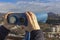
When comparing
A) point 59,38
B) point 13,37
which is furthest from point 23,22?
point 59,38

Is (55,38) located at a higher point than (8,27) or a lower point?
lower

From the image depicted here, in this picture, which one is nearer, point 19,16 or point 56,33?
point 19,16

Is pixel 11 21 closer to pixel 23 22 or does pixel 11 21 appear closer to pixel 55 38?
pixel 23 22

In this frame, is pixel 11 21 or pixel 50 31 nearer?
pixel 11 21

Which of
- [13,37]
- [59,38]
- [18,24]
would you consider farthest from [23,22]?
[59,38]

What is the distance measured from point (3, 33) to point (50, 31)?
855 millimetres

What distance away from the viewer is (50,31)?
1.49 meters

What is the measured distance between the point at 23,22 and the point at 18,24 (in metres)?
0.02

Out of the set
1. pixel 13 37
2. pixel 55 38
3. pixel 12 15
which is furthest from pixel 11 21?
pixel 55 38

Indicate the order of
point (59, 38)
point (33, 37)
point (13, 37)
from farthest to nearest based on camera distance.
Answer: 1. point (59, 38)
2. point (13, 37)
3. point (33, 37)

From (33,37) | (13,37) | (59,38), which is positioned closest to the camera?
(33,37)

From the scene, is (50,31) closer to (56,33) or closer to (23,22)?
(56,33)

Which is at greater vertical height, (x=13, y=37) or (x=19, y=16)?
(x=19, y=16)

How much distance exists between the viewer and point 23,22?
2.22 ft
